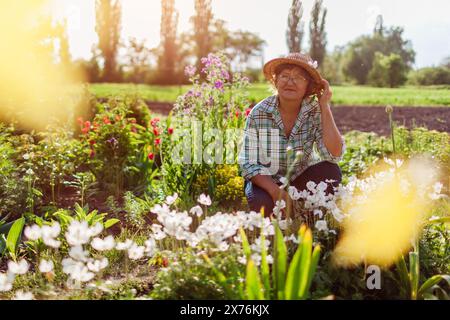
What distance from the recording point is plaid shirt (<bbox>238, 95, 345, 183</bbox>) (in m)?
3.45

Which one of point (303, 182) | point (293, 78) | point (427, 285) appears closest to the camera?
point (427, 285)

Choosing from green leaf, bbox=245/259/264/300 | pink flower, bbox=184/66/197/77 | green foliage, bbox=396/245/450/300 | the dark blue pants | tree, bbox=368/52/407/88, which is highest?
tree, bbox=368/52/407/88

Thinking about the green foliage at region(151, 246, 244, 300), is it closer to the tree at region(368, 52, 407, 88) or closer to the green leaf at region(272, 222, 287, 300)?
the green leaf at region(272, 222, 287, 300)

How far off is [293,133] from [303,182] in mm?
364

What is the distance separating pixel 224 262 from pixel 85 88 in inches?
188

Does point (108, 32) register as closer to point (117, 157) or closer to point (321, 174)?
point (117, 157)

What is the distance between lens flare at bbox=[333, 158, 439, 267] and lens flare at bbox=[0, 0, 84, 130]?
397 centimetres

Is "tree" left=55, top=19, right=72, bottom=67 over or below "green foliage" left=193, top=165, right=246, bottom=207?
over

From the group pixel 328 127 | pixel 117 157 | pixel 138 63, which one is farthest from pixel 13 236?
pixel 138 63

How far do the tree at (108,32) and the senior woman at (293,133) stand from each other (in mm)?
11565

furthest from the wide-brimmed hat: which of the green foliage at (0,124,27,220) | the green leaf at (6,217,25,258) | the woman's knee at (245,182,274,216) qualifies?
the green foliage at (0,124,27,220)

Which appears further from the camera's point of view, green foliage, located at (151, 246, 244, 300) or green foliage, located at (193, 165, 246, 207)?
green foliage, located at (193, 165, 246, 207)

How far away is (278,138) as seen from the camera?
3.50 m
